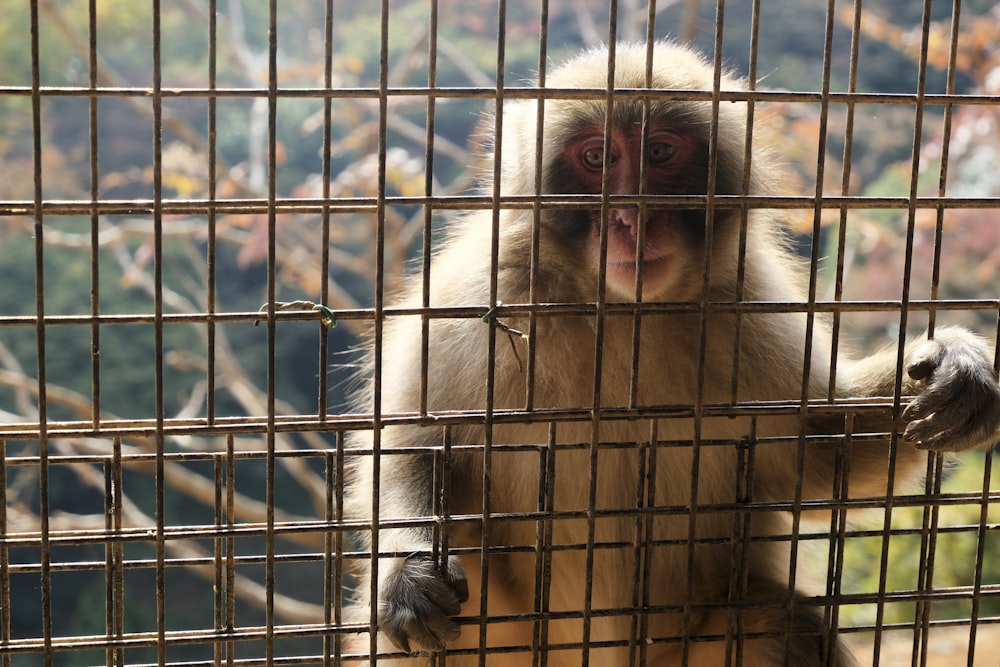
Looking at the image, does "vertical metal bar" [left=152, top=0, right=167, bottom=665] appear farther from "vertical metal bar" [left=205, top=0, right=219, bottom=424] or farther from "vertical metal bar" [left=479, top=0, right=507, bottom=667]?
"vertical metal bar" [left=479, top=0, right=507, bottom=667]

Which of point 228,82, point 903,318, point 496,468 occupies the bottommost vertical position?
point 496,468

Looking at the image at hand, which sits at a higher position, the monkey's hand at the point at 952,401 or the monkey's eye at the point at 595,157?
the monkey's eye at the point at 595,157

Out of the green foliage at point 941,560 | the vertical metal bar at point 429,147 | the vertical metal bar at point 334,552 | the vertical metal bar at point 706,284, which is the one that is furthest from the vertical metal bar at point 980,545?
the green foliage at point 941,560

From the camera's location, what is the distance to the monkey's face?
102 inches

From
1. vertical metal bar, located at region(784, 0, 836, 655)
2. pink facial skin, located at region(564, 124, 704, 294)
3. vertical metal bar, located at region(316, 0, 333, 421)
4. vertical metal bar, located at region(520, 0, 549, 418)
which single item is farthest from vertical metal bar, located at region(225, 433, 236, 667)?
vertical metal bar, located at region(784, 0, 836, 655)

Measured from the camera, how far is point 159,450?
1939mm

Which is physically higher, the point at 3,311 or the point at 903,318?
the point at 903,318

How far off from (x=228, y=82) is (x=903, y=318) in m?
11.1

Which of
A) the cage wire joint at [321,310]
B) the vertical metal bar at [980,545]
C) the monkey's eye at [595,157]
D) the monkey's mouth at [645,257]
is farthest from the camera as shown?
the monkey's eye at [595,157]

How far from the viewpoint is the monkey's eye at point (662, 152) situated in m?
2.91

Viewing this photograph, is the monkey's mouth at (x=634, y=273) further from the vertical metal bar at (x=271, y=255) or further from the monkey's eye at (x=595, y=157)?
the vertical metal bar at (x=271, y=255)

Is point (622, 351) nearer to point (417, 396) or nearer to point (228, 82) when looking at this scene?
point (417, 396)

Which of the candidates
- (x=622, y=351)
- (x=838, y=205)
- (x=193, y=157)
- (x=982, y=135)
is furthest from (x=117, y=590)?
(x=982, y=135)

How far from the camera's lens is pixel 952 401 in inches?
93.4
